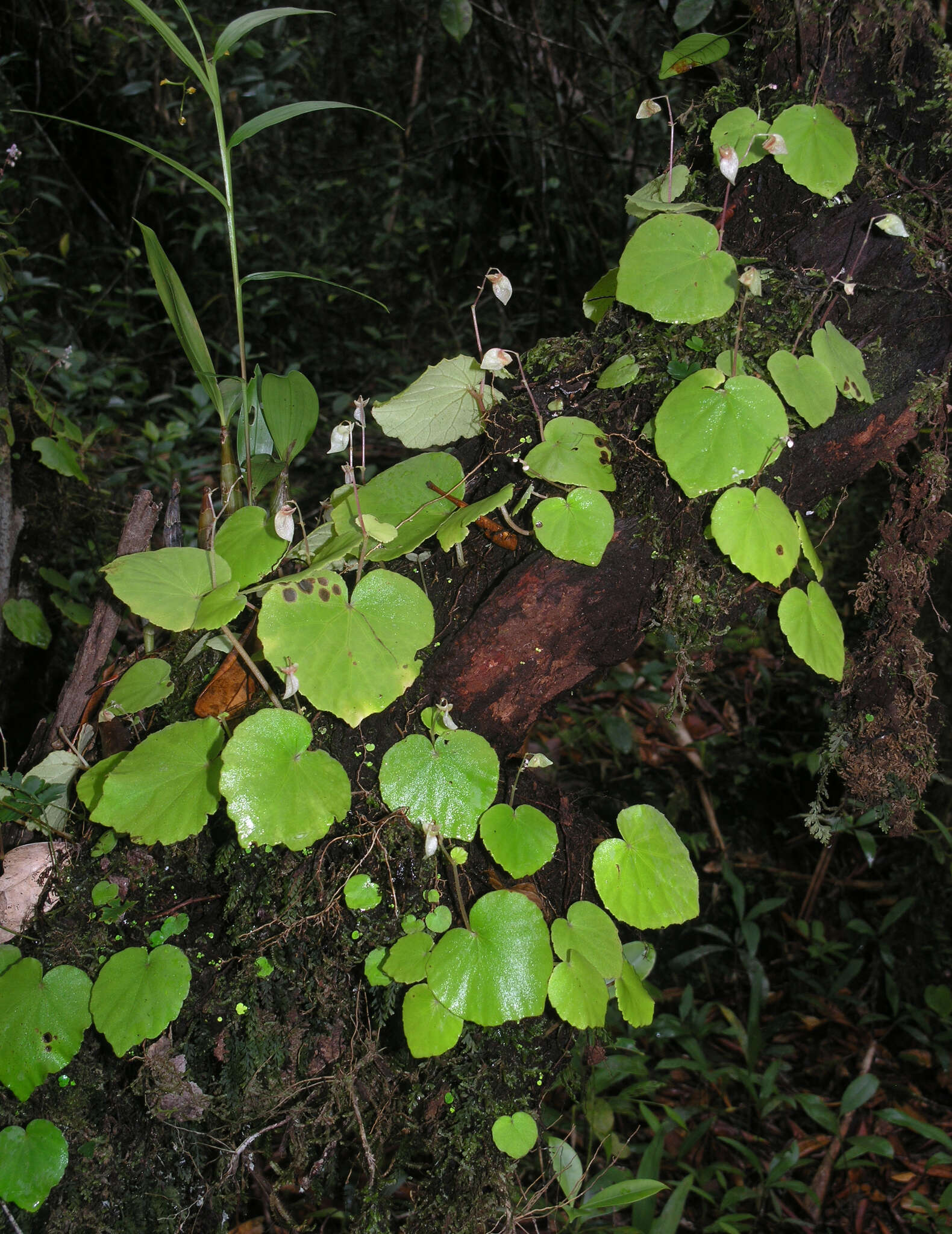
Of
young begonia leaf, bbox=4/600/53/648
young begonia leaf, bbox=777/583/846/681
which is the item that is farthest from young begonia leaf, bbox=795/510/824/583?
young begonia leaf, bbox=4/600/53/648

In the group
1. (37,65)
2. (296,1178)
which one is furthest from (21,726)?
(37,65)

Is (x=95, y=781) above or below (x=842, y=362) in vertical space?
Result: below

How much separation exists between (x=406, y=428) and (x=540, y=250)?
3.09 m

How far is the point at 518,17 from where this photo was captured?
3396 mm

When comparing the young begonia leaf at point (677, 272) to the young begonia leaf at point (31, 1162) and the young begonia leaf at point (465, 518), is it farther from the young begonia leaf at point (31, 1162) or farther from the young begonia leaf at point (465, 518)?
the young begonia leaf at point (31, 1162)

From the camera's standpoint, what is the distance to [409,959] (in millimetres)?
958

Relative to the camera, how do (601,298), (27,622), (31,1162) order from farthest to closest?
(27,622) → (601,298) → (31,1162)

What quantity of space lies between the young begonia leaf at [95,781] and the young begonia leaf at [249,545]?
29 cm

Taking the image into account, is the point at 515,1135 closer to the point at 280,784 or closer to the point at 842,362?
the point at 280,784

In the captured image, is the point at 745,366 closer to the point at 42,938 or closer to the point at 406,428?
the point at 406,428

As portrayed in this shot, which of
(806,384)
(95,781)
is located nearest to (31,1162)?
(95,781)

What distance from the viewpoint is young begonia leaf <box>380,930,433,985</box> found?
95 cm

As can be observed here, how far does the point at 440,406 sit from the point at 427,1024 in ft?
2.81

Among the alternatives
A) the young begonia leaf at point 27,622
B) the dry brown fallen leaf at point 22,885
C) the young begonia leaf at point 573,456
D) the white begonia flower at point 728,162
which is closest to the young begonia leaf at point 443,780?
the young begonia leaf at point 573,456
